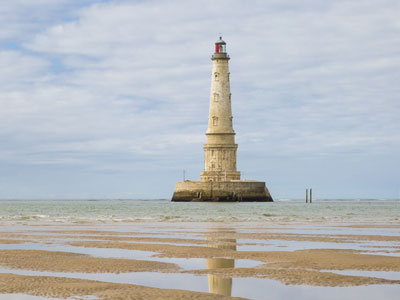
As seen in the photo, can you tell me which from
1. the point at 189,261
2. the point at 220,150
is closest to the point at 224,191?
the point at 220,150

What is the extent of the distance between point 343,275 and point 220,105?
7837 cm

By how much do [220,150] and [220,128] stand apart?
2882 millimetres

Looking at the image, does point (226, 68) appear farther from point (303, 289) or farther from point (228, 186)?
point (303, 289)

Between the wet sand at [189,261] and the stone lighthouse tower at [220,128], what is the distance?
67080mm

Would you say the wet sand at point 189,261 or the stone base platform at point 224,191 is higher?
the stone base platform at point 224,191

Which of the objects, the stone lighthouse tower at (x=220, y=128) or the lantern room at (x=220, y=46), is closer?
the stone lighthouse tower at (x=220, y=128)

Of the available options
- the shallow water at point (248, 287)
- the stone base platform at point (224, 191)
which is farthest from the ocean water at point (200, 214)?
the shallow water at point (248, 287)

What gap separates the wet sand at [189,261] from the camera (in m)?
11.7

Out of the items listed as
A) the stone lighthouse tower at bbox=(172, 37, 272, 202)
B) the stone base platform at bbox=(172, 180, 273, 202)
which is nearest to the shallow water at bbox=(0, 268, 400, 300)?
the stone base platform at bbox=(172, 180, 273, 202)

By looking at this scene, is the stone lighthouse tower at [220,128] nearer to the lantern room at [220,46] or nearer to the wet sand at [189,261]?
the lantern room at [220,46]

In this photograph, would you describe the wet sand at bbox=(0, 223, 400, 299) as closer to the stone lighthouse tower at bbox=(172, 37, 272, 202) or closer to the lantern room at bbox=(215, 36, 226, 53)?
the stone lighthouse tower at bbox=(172, 37, 272, 202)

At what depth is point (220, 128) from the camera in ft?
299

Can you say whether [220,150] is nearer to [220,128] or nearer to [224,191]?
[220,128]

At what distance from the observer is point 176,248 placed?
19453 millimetres
